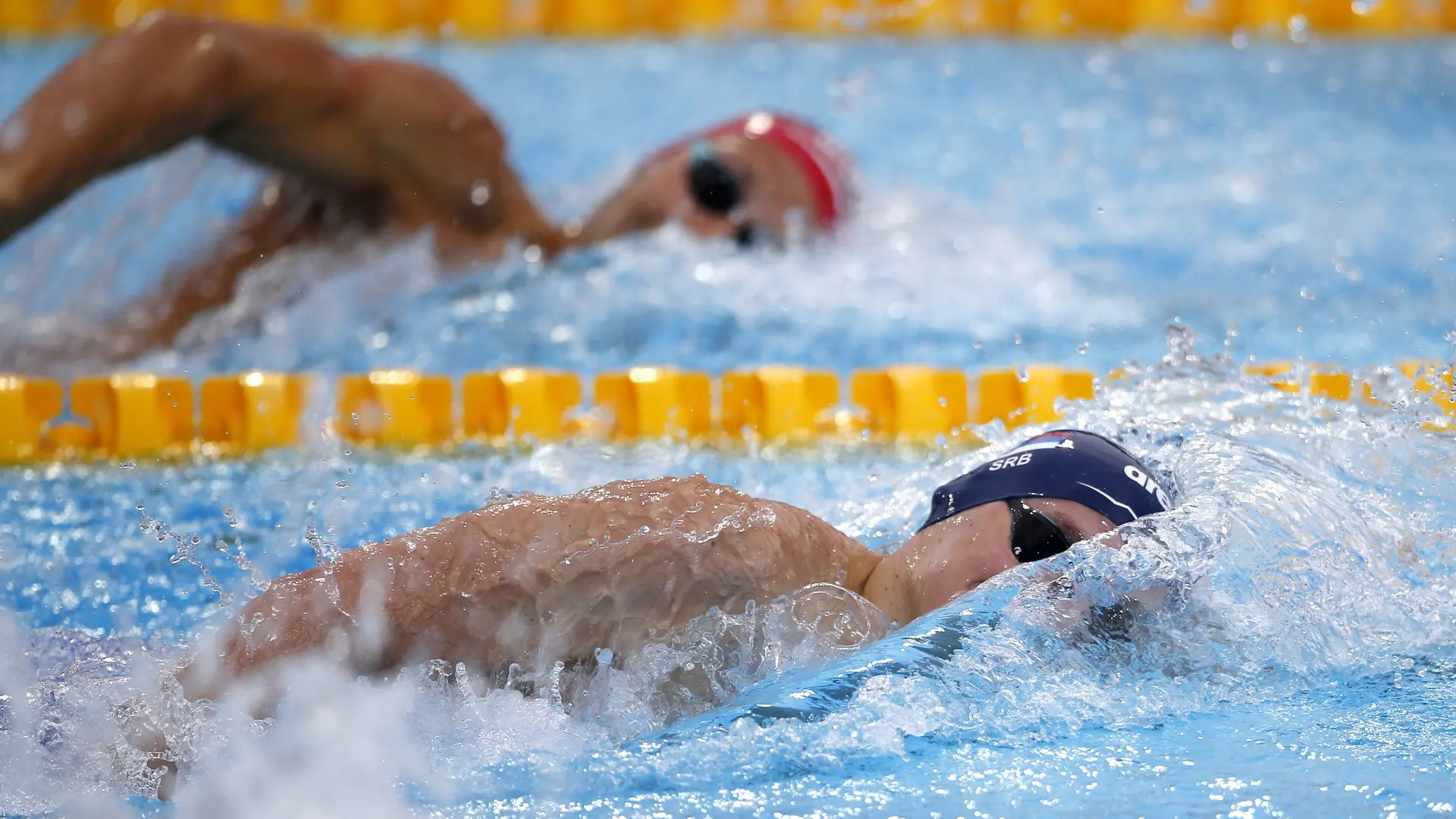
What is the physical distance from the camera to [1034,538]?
5.95ft

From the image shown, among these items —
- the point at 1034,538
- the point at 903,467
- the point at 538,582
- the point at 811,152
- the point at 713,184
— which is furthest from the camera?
the point at 811,152

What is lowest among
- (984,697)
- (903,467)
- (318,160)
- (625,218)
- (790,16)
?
(984,697)

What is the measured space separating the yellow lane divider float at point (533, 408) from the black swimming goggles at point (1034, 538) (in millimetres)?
1069

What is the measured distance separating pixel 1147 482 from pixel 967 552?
0.26 m

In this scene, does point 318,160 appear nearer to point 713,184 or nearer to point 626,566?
point 713,184

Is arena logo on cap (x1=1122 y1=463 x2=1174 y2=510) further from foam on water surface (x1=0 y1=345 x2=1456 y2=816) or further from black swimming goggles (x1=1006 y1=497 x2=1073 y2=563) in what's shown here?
black swimming goggles (x1=1006 y1=497 x2=1073 y2=563)

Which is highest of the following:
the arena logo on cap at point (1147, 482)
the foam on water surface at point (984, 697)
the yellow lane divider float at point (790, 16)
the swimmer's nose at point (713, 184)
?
the yellow lane divider float at point (790, 16)

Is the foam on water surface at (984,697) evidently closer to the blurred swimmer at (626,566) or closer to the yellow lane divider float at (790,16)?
the blurred swimmer at (626,566)

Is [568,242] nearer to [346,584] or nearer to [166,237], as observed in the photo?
[166,237]

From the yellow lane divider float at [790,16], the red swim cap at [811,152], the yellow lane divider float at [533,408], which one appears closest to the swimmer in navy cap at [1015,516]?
the yellow lane divider float at [533,408]

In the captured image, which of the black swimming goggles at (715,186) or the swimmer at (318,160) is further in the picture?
the black swimming goggles at (715,186)

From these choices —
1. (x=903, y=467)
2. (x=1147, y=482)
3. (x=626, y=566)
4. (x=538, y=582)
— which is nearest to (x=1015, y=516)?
(x=1147, y=482)

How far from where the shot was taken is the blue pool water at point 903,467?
1546 mm

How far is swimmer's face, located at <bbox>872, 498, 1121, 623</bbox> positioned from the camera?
5.98 ft
